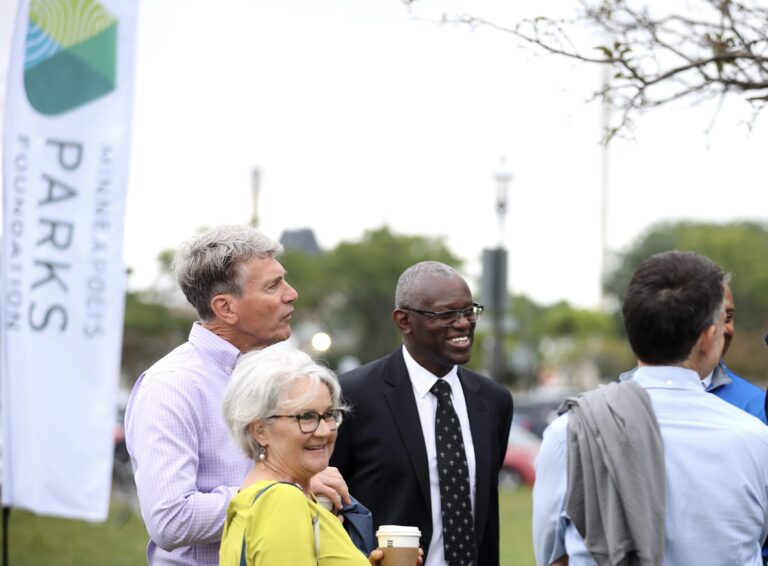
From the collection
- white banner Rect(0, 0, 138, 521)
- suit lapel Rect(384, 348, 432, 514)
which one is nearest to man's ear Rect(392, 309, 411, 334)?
suit lapel Rect(384, 348, 432, 514)

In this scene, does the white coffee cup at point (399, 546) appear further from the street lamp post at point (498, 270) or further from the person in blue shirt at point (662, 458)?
the street lamp post at point (498, 270)

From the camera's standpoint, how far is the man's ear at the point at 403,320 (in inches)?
200

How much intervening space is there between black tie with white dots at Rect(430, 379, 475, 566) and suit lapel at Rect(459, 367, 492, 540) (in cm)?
7

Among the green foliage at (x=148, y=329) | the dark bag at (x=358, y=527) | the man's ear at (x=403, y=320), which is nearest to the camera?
the dark bag at (x=358, y=527)

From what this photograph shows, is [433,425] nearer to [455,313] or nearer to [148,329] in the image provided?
[455,313]

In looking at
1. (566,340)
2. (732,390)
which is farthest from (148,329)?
(732,390)

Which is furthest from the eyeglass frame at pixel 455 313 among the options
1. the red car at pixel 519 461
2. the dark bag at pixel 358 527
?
the red car at pixel 519 461

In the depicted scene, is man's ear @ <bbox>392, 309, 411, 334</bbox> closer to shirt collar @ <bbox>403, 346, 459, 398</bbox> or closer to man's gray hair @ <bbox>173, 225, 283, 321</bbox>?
shirt collar @ <bbox>403, 346, 459, 398</bbox>

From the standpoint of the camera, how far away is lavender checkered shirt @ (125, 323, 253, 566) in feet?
11.7

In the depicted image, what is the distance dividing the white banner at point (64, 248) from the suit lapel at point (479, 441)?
14.3 ft

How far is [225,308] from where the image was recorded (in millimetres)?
4047

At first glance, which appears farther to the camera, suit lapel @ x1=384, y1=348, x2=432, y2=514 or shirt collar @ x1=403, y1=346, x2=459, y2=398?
shirt collar @ x1=403, y1=346, x2=459, y2=398

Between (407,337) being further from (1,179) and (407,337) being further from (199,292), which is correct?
(1,179)

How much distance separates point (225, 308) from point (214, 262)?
17 cm
